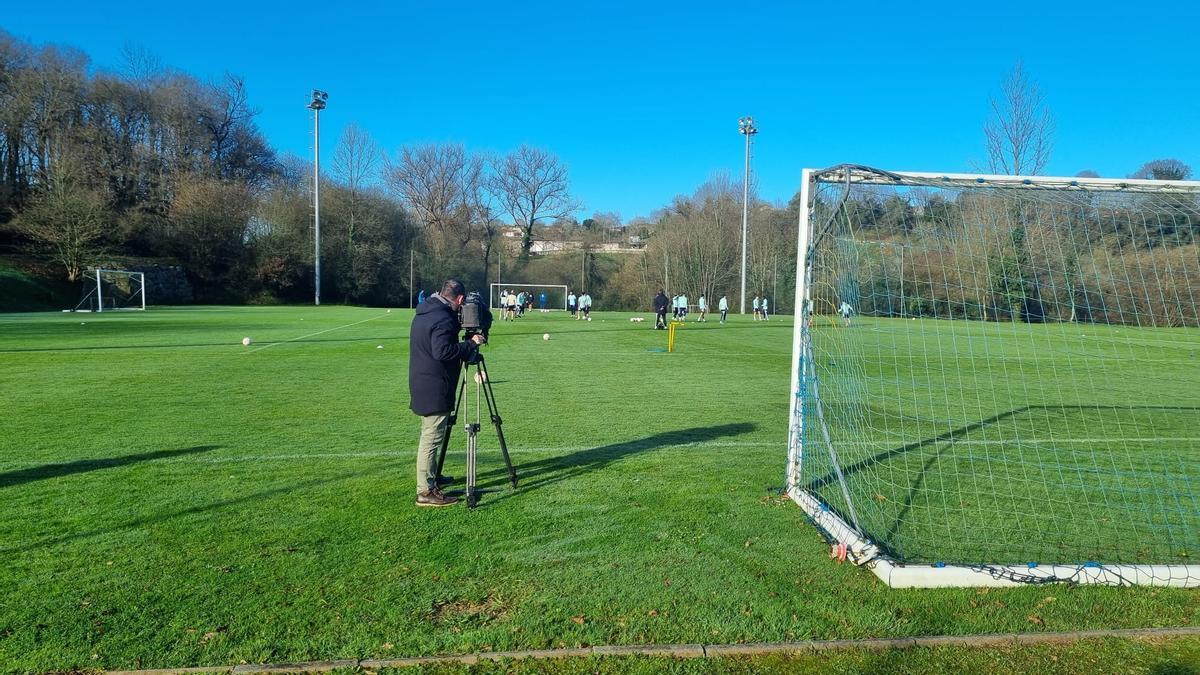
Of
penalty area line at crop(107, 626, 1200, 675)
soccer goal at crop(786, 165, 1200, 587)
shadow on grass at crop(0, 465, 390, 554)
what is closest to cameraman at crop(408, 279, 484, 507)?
shadow on grass at crop(0, 465, 390, 554)

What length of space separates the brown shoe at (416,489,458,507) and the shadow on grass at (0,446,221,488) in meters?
3.33

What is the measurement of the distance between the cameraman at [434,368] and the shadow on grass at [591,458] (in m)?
0.61

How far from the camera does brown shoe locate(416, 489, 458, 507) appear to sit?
589 cm

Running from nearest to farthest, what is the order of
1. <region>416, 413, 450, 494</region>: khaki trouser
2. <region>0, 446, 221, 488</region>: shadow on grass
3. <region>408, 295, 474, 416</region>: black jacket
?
<region>408, 295, 474, 416</region>: black jacket < <region>416, 413, 450, 494</region>: khaki trouser < <region>0, 446, 221, 488</region>: shadow on grass

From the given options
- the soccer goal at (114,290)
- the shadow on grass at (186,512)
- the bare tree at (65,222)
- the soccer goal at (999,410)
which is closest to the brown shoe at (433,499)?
the shadow on grass at (186,512)

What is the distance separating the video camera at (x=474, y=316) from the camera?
5777 mm

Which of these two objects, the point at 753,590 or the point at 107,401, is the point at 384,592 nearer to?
the point at 753,590

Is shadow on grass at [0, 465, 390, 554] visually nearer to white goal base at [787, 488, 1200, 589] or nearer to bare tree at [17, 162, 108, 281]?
white goal base at [787, 488, 1200, 589]

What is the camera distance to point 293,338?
2398 centimetres

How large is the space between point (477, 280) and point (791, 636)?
69597 mm

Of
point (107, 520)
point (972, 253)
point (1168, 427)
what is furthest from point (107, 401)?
point (1168, 427)

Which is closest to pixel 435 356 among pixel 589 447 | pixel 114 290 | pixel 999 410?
pixel 589 447

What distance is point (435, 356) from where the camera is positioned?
5730 millimetres

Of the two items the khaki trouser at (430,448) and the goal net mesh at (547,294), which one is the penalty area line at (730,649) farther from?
the goal net mesh at (547,294)
